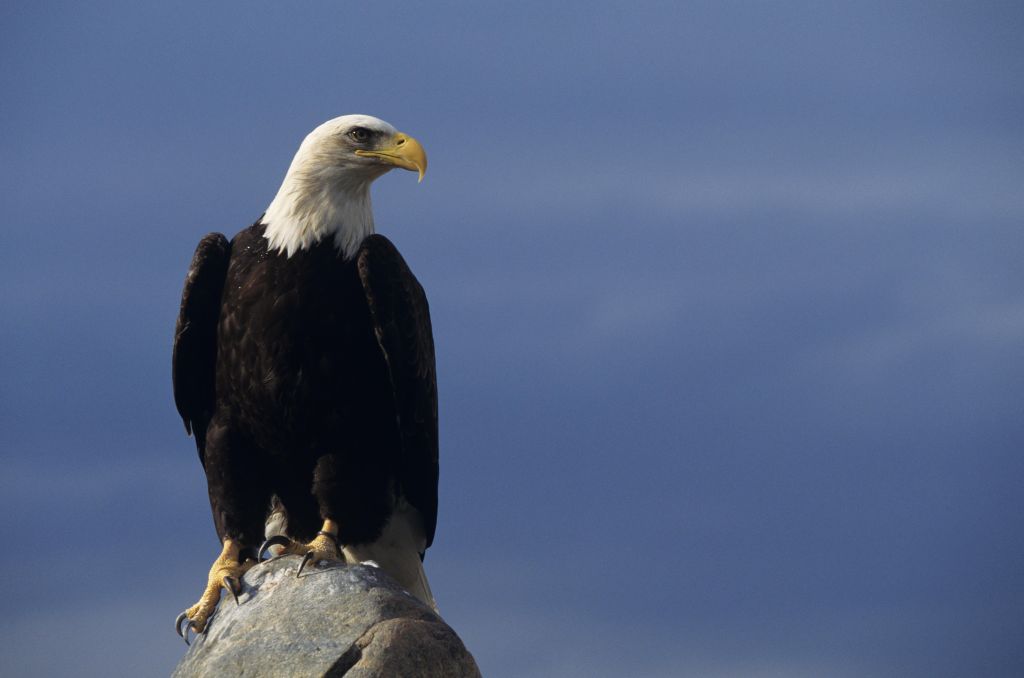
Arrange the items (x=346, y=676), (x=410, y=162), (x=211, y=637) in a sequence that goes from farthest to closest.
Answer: (x=410, y=162) → (x=211, y=637) → (x=346, y=676)

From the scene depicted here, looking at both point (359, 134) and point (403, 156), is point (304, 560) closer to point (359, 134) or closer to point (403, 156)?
point (403, 156)

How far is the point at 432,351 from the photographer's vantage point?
38.7 ft

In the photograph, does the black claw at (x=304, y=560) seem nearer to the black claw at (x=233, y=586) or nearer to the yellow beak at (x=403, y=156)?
the black claw at (x=233, y=586)

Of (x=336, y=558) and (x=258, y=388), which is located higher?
(x=258, y=388)

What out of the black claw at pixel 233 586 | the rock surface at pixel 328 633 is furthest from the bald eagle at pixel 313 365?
the rock surface at pixel 328 633

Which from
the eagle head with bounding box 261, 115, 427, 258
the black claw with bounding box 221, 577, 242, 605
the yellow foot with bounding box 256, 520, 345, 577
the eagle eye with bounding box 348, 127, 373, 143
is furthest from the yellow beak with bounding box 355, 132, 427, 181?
the black claw with bounding box 221, 577, 242, 605

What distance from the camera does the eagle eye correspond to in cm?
1119

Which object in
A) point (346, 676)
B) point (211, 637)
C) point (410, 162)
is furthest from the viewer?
point (410, 162)

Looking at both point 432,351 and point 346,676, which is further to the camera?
point 432,351

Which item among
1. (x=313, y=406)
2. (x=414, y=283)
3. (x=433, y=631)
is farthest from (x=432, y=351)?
(x=433, y=631)

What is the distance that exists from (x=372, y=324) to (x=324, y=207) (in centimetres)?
97

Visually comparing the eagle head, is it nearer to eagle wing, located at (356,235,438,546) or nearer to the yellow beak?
the yellow beak

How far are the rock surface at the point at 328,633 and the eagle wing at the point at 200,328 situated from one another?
1474 mm

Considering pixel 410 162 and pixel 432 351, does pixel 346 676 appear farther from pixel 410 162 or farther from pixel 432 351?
pixel 410 162
